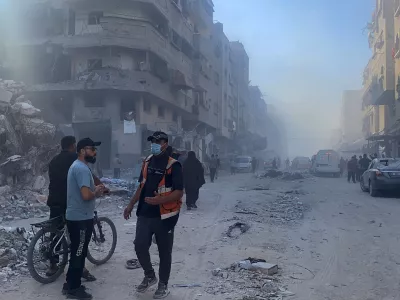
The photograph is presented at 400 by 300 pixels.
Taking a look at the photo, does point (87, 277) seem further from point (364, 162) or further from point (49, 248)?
point (364, 162)

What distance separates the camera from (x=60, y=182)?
5477 millimetres

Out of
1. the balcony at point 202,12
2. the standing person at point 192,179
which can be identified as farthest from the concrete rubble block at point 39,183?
the balcony at point 202,12

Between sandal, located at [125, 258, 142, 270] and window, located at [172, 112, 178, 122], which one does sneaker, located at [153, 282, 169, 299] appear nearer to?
sandal, located at [125, 258, 142, 270]

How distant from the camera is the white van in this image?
34.2m

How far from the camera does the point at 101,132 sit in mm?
30000

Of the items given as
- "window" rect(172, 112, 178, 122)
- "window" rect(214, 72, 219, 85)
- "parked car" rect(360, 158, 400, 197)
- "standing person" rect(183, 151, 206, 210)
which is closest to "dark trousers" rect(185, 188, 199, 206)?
"standing person" rect(183, 151, 206, 210)

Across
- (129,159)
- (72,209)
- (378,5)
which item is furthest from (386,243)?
(378,5)

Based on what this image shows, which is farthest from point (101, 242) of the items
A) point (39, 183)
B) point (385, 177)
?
point (385, 177)

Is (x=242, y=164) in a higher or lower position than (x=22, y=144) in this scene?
lower

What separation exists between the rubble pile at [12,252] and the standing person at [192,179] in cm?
589

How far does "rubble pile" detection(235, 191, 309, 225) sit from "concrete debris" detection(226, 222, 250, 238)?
986 millimetres

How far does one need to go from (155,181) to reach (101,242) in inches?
84.7

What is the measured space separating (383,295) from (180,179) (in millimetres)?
2702

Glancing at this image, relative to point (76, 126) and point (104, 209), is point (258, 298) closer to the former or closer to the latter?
point (104, 209)
